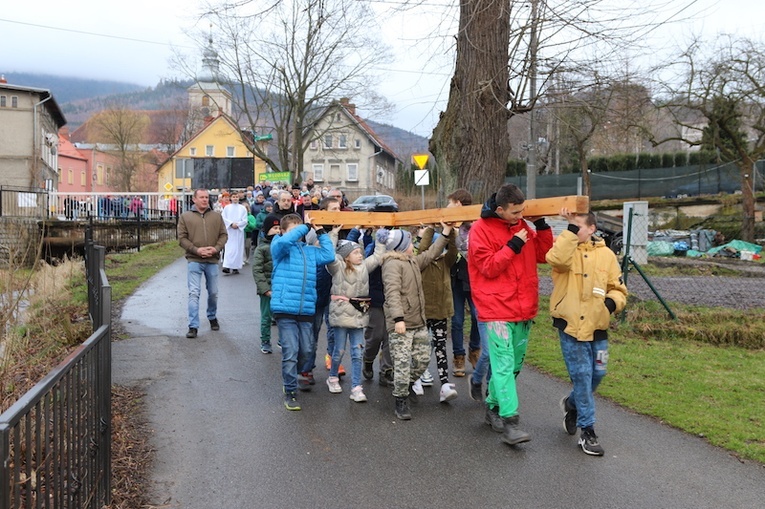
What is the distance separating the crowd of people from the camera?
5.29 m

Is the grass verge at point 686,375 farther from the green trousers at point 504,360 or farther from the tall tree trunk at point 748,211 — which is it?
the tall tree trunk at point 748,211

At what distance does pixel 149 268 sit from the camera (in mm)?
18219

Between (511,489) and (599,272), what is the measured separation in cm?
177

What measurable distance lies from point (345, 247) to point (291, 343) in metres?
1.08

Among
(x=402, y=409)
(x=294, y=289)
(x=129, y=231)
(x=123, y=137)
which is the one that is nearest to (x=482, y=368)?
(x=402, y=409)

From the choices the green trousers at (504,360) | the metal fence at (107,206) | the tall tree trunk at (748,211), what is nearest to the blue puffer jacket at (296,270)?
the green trousers at (504,360)

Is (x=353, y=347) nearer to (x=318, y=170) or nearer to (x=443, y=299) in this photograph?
(x=443, y=299)

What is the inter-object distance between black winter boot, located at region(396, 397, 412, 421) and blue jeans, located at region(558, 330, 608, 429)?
1468 millimetres

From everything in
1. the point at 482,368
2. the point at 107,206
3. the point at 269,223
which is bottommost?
the point at 482,368

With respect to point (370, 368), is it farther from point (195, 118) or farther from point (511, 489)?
point (195, 118)

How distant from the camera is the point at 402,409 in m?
6.11

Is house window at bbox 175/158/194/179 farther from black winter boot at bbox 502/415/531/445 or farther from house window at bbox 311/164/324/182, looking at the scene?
house window at bbox 311/164/324/182

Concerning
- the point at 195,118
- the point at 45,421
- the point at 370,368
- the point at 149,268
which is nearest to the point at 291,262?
the point at 370,368

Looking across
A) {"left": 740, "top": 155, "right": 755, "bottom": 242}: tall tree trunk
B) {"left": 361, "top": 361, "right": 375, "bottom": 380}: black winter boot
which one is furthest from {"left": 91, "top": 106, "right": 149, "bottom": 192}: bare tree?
{"left": 361, "top": 361, "right": 375, "bottom": 380}: black winter boot
